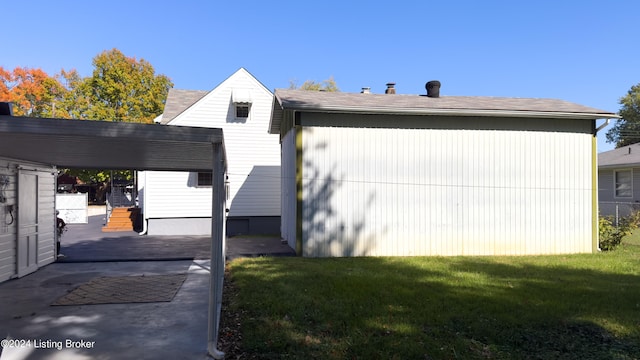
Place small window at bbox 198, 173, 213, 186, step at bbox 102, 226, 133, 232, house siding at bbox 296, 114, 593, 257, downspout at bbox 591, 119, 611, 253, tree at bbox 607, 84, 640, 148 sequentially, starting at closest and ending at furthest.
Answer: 1. house siding at bbox 296, 114, 593, 257
2. downspout at bbox 591, 119, 611, 253
3. small window at bbox 198, 173, 213, 186
4. step at bbox 102, 226, 133, 232
5. tree at bbox 607, 84, 640, 148

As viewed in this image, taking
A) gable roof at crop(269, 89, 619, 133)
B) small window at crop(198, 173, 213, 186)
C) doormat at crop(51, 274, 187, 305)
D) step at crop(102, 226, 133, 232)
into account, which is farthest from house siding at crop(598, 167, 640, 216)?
step at crop(102, 226, 133, 232)

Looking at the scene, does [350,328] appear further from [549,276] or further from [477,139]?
[477,139]

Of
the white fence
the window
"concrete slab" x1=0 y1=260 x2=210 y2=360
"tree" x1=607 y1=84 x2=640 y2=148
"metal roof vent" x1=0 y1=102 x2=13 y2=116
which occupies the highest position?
"tree" x1=607 y1=84 x2=640 y2=148

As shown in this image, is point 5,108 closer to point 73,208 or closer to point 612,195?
point 73,208

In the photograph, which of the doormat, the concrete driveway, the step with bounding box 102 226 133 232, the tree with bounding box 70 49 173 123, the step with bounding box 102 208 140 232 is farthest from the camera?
the tree with bounding box 70 49 173 123

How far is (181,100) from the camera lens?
58.4 ft

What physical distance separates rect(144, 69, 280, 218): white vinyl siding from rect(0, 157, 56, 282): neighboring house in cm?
593

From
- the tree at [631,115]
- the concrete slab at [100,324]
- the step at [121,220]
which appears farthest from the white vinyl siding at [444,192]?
the tree at [631,115]

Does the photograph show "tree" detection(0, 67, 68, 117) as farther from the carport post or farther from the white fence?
the carport post

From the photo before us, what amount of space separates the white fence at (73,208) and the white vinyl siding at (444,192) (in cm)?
1743

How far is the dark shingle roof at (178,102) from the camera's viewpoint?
16.4 metres

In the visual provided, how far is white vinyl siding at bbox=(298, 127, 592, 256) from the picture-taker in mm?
10141

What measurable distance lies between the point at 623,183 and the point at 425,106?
14.8 metres

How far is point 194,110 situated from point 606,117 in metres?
13.2
